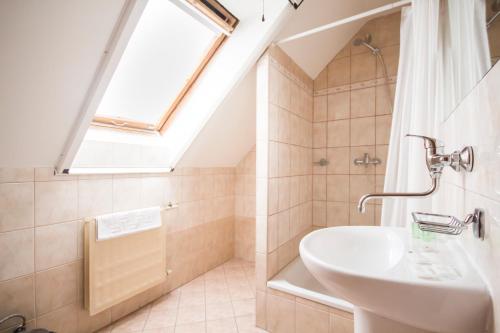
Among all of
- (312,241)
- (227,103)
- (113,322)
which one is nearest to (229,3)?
(227,103)

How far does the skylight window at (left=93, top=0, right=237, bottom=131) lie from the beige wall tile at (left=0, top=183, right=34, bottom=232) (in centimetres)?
58

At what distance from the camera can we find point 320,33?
1.93 metres

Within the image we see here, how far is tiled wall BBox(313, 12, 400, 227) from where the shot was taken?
6.91ft

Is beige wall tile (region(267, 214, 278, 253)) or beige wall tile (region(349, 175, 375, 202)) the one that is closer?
beige wall tile (region(267, 214, 278, 253))

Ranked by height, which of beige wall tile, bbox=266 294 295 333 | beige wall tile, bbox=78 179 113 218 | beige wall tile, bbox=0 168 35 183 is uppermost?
beige wall tile, bbox=0 168 35 183

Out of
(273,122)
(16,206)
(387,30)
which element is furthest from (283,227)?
(387,30)

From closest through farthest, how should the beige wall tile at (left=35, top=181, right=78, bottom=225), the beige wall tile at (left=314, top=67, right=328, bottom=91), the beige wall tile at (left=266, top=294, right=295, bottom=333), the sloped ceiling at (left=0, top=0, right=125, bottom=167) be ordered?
the sloped ceiling at (left=0, top=0, right=125, bottom=167) < the beige wall tile at (left=35, top=181, right=78, bottom=225) < the beige wall tile at (left=266, top=294, right=295, bottom=333) < the beige wall tile at (left=314, top=67, right=328, bottom=91)

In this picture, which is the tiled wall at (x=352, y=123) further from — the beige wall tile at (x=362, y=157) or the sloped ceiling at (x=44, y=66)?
the sloped ceiling at (x=44, y=66)

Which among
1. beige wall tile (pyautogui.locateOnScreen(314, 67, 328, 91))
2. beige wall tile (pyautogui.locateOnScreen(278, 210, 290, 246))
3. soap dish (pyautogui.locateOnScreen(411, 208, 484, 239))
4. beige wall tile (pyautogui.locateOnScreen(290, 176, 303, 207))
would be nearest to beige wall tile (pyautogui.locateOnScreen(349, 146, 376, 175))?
beige wall tile (pyautogui.locateOnScreen(290, 176, 303, 207))

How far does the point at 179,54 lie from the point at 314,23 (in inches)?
41.6

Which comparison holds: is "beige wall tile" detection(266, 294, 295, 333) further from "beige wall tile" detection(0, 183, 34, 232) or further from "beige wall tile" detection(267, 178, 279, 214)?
"beige wall tile" detection(0, 183, 34, 232)

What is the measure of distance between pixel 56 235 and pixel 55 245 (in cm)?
6

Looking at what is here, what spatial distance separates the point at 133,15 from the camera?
1.05 meters

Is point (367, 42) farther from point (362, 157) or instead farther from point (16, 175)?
point (16, 175)
